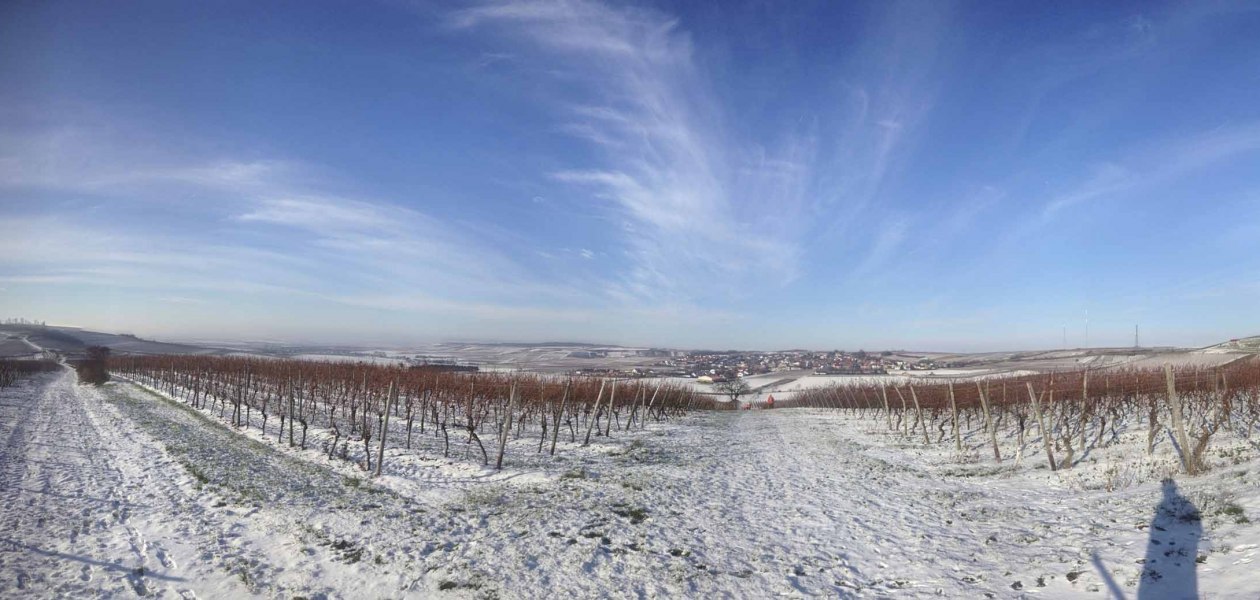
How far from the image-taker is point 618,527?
8.77 m

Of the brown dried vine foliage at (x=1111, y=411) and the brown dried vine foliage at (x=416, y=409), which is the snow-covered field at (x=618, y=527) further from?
the brown dried vine foliage at (x=416, y=409)

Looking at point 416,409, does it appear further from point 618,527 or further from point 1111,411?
point 1111,411

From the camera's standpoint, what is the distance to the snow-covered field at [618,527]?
652 cm

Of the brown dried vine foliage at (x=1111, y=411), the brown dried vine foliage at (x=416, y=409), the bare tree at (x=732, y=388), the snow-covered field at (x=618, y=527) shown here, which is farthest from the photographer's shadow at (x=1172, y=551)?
the bare tree at (x=732, y=388)

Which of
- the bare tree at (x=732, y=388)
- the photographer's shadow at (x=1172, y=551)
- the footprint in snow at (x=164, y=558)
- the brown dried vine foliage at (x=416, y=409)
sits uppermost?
the photographer's shadow at (x=1172, y=551)

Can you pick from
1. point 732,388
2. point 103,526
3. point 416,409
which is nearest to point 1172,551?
point 103,526

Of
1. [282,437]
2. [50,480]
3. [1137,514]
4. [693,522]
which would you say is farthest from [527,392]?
[1137,514]

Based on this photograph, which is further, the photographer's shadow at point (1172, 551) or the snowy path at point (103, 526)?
the snowy path at point (103, 526)

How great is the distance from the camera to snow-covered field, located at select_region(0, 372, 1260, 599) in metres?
6.52

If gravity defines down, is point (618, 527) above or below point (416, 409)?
above

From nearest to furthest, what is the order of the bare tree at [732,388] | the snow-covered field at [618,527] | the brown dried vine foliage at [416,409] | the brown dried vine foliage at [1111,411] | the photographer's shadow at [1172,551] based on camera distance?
the photographer's shadow at [1172,551], the snow-covered field at [618,527], the brown dried vine foliage at [1111,411], the brown dried vine foliage at [416,409], the bare tree at [732,388]

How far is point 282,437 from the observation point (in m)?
18.5

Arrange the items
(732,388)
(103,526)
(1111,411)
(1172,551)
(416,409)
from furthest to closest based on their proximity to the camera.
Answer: (732,388)
(416,409)
(1111,411)
(103,526)
(1172,551)

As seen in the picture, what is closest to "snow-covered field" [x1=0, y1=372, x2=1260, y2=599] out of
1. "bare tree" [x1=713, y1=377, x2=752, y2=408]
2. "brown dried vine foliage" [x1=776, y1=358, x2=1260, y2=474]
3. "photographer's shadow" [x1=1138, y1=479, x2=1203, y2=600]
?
"photographer's shadow" [x1=1138, y1=479, x2=1203, y2=600]
